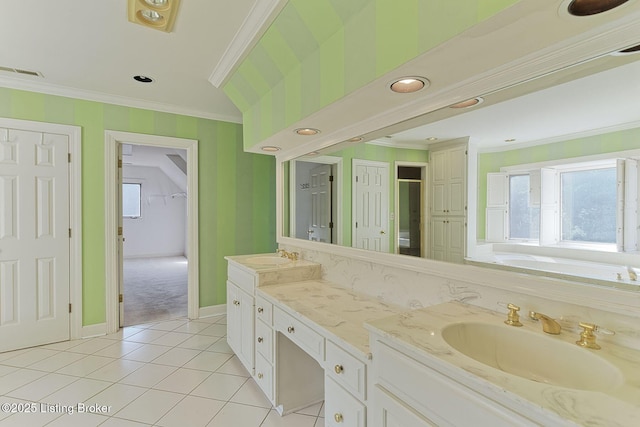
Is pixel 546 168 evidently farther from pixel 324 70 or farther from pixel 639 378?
pixel 324 70

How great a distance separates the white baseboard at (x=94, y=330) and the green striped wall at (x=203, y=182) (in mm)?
72

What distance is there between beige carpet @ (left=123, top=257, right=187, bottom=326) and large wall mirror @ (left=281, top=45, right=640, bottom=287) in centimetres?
314

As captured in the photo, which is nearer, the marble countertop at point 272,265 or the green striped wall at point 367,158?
the green striped wall at point 367,158

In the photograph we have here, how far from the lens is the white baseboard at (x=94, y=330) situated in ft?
10.2

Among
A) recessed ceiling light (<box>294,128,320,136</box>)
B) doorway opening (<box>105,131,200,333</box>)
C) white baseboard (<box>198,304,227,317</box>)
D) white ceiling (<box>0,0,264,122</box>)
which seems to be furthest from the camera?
white baseboard (<box>198,304,227,317</box>)

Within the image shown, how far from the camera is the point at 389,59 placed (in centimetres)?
122

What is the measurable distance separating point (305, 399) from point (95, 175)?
119 inches

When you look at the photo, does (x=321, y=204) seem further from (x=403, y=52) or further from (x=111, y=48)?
(x=111, y=48)

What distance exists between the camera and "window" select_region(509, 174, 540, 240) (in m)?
1.31

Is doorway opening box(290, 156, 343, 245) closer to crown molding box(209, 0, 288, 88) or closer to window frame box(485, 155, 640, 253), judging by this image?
crown molding box(209, 0, 288, 88)

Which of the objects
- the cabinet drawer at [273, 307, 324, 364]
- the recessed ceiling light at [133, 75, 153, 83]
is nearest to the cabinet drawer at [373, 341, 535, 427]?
the cabinet drawer at [273, 307, 324, 364]

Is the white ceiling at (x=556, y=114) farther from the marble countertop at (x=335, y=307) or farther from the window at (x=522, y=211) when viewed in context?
the marble countertop at (x=335, y=307)

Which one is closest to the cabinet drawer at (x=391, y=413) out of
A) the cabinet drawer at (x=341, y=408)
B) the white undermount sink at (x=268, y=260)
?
the cabinet drawer at (x=341, y=408)

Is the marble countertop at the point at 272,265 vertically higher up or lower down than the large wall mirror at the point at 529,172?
lower down
